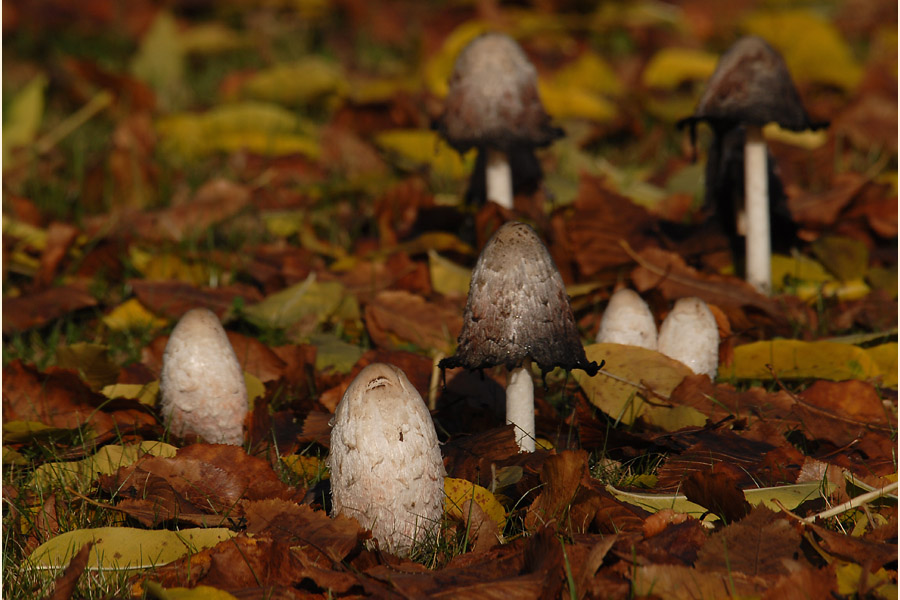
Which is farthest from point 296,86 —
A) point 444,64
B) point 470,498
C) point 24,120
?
point 470,498

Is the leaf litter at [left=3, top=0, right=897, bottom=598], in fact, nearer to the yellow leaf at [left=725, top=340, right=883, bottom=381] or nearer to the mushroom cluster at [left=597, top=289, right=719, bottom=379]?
the yellow leaf at [left=725, top=340, right=883, bottom=381]

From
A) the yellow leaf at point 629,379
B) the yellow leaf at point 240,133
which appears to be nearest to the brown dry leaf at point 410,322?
the yellow leaf at point 629,379

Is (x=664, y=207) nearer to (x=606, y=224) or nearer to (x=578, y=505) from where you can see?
(x=606, y=224)

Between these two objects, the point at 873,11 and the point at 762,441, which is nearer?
the point at 762,441

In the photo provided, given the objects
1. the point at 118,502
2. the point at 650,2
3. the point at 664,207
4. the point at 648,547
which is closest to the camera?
the point at 648,547

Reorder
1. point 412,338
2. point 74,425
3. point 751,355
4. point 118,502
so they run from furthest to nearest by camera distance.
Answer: point 412,338 < point 751,355 < point 74,425 < point 118,502

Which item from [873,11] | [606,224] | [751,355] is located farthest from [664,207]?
[873,11]

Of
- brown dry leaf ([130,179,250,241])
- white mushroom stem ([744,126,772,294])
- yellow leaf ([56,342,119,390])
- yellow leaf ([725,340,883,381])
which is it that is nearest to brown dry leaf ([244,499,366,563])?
yellow leaf ([56,342,119,390])

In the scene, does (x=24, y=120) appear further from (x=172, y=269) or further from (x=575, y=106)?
(x=575, y=106)
